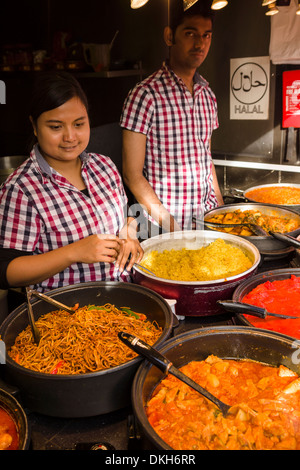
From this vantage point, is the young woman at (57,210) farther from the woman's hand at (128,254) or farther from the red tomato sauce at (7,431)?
the red tomato sauce at (7,431)

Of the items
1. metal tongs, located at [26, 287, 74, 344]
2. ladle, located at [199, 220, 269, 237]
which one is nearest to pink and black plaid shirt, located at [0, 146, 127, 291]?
metal tongs, located at [26, 287, 74, 344]

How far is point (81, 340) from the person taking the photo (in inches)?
59.0

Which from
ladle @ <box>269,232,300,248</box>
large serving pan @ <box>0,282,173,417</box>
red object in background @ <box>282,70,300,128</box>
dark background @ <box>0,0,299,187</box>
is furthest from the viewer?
dark background @ <box>0,0,299,187</box>

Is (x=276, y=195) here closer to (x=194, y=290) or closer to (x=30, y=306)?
(x=194, y=290)

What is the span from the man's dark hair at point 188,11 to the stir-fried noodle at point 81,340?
7.16 ft

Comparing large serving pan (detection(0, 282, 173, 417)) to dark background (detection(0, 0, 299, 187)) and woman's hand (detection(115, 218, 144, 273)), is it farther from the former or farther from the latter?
dark background (detection(0, 0, 299, 187))

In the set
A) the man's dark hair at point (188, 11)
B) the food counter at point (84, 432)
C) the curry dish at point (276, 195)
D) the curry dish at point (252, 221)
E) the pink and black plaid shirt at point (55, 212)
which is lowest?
the food counter at point (84, 432)

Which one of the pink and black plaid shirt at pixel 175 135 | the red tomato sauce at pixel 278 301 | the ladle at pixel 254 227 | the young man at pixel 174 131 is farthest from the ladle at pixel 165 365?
the pink and black plaid shirt at pixel 175 135

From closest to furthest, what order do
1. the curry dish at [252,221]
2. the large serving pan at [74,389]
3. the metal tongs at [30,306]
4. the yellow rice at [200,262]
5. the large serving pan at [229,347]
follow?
1. the large serving pan at [74,389]
2. the large serving pan at [229,347]
3. the metal tongs at [30,306]
4. the yellow rice at [200,262]
5. the curry dish at [252,221]

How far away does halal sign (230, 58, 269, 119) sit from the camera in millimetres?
4438

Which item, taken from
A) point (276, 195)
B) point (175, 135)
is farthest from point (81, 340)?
point (276, 195)

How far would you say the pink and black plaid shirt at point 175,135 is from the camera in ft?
9.66

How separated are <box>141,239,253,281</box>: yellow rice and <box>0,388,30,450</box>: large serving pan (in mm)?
980
